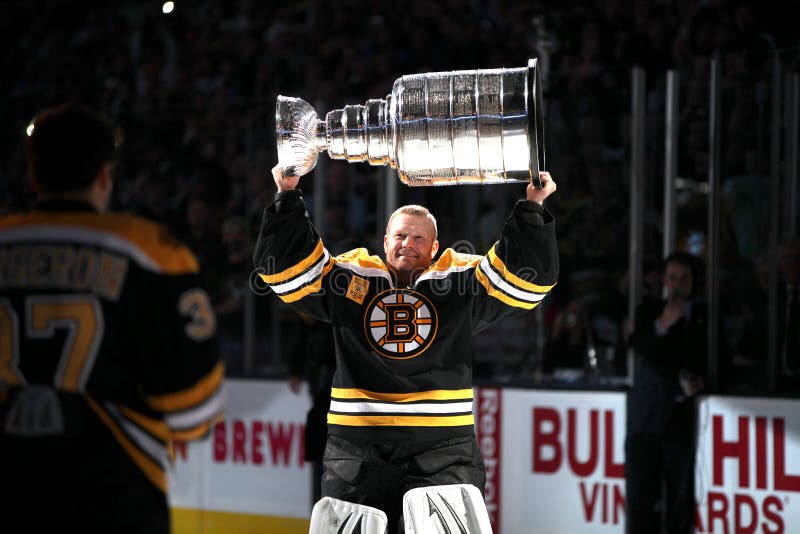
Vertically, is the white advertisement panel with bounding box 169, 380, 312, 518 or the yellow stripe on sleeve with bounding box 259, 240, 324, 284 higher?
the yellow stripe on sleeve with bounding box 259, 240, 324, 284

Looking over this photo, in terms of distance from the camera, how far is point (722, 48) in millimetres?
5926

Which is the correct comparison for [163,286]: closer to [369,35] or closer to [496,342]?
[496,342]

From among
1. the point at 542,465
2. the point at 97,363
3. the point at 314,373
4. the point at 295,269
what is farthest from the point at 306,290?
the point at 542,465

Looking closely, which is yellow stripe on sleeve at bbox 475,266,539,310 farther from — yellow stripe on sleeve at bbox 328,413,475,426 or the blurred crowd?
the blurred crowd

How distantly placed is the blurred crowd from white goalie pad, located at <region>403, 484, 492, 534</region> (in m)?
2.08

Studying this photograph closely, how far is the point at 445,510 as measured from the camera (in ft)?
→ 10.8

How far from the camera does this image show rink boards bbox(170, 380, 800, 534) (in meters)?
4.75

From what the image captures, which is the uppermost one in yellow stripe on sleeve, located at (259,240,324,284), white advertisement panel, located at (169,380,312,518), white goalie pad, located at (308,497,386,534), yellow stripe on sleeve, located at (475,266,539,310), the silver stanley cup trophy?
the silver stanley cup trophy

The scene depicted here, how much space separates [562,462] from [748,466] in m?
0.88

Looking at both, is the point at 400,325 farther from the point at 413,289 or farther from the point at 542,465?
the point at 542,465

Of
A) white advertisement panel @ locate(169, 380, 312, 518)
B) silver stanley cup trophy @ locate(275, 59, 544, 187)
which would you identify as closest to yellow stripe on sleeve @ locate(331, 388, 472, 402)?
silver stanley cup trophy @ locate(275, 59, 544, 187)

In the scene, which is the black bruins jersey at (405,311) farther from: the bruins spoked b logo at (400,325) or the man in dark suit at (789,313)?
the man in dark suit at (789,313)

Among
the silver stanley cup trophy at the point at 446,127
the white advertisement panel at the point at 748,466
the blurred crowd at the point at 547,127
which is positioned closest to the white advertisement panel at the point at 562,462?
the blurred crowd at the point at 547,127

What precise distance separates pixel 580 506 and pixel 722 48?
275 centimetres
